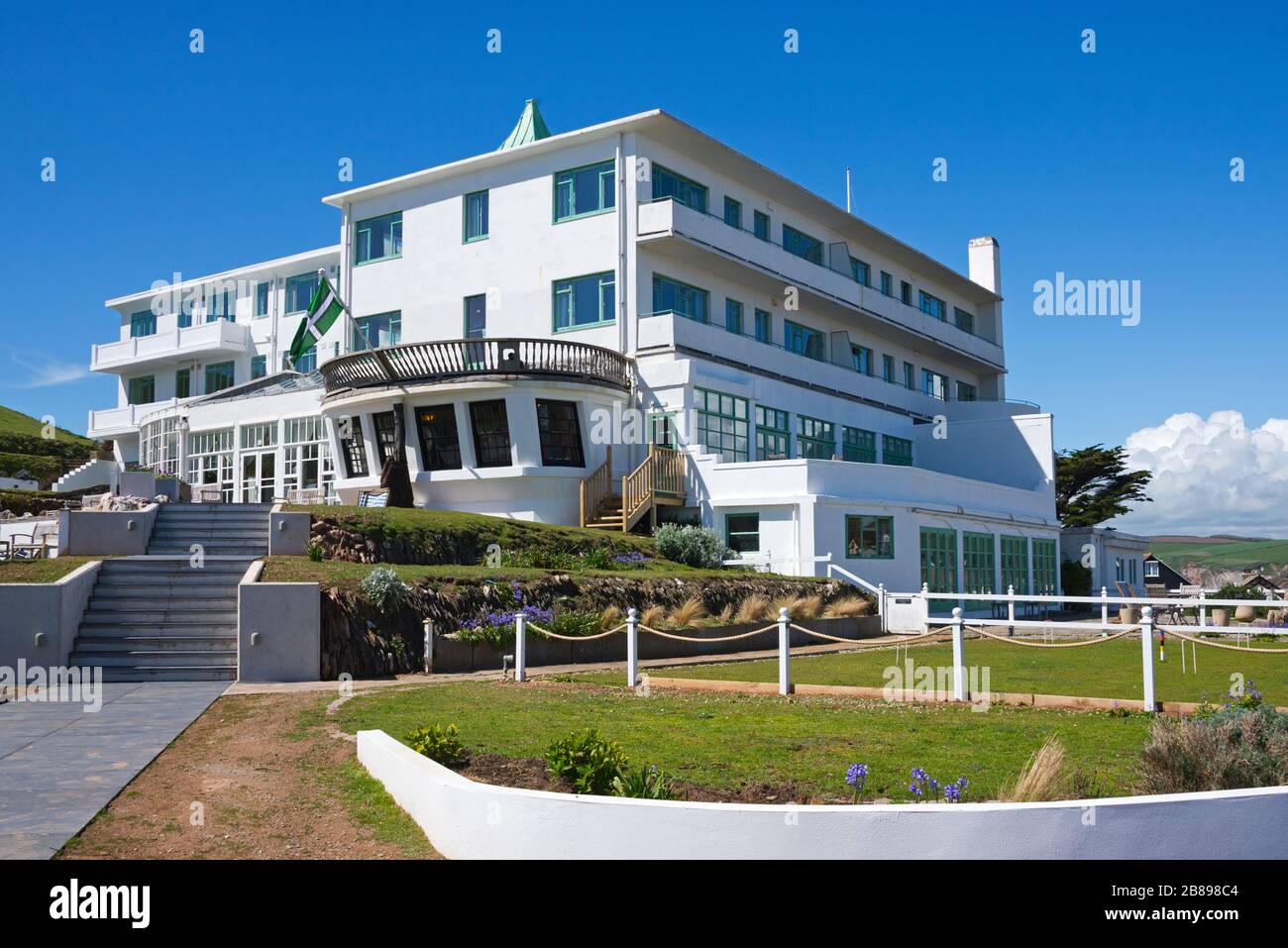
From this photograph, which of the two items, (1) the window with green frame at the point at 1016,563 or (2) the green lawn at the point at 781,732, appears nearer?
(2) the green lawn at the point at 781,732

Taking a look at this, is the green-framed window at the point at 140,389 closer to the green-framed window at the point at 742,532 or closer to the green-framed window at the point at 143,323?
the green-framed window at the point at 143,323

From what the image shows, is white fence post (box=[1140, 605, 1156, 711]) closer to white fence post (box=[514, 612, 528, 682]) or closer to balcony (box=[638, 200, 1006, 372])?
white fence post (box=[514, 612, 528, 682])

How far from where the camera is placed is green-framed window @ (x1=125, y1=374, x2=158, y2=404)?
54031mm

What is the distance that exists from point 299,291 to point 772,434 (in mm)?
23926

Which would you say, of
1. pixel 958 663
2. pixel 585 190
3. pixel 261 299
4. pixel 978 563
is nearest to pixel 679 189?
pixel 585 190

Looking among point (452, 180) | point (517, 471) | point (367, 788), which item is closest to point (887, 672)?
point (367, 788)

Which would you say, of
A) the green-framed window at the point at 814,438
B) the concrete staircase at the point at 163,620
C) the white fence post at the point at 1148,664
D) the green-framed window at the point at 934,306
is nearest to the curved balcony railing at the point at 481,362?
the green-framed window at the point at 814,438

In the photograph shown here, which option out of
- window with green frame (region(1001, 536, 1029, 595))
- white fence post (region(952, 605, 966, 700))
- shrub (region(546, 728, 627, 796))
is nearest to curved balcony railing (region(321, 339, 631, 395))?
window with green frame (region(1001, 536, 1029, 595))

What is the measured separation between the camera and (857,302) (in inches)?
1784

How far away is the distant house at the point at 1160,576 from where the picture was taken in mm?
58300

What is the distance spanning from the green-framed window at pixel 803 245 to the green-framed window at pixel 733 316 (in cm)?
376

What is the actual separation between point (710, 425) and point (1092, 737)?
24.1 meters

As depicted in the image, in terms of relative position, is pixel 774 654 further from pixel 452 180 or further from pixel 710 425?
pixel 452 180
